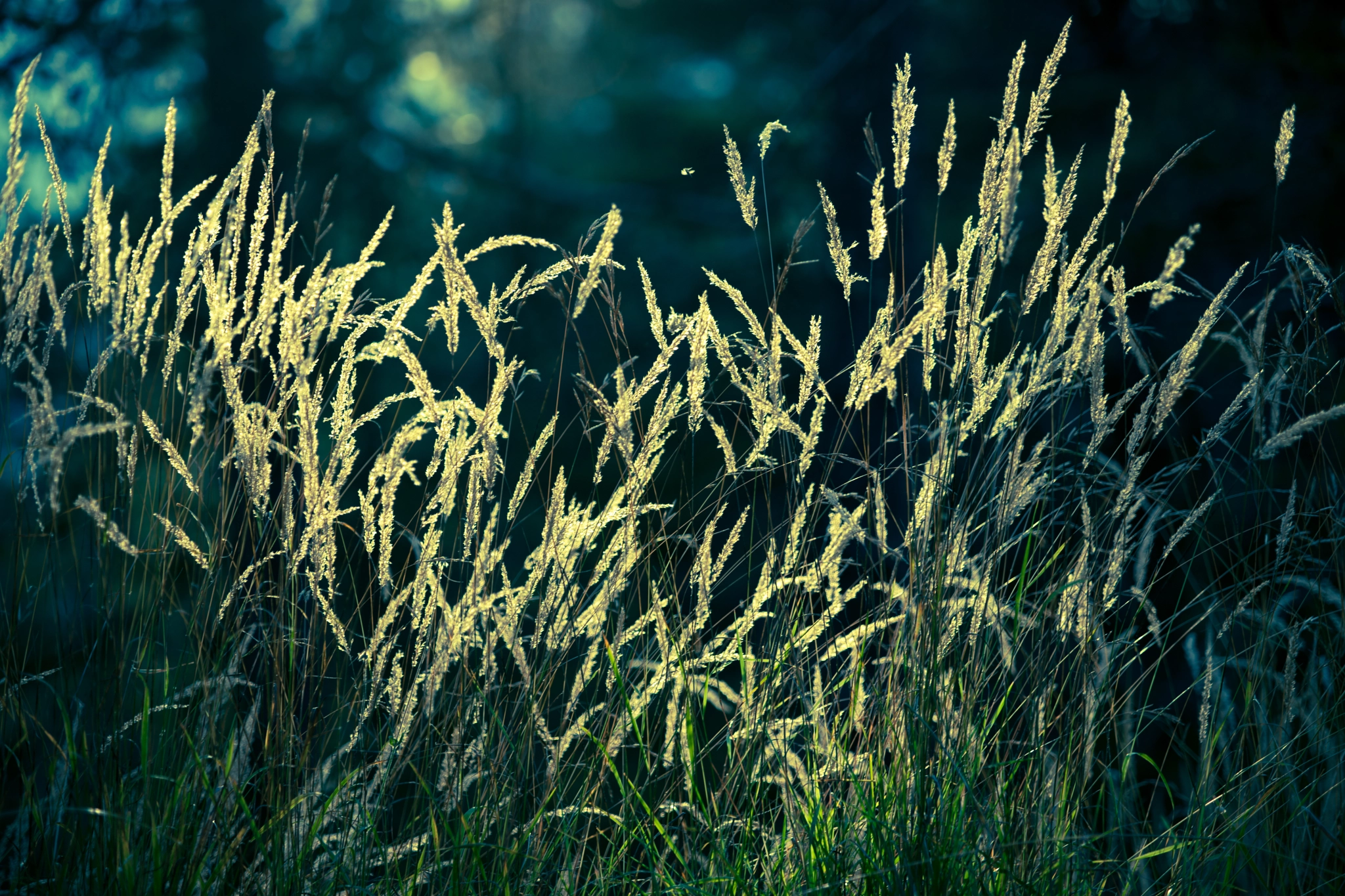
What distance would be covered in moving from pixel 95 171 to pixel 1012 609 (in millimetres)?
1487

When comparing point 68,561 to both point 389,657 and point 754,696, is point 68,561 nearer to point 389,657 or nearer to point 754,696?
point 389,657

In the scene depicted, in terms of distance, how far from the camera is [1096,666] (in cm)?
142

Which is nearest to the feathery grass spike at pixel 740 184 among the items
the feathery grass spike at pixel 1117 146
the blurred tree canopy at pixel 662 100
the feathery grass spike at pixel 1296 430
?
the feathery grass spike at pixel 1117 146

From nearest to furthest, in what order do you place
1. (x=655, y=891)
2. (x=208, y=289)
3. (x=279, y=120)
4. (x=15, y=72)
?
(x=655, y=891)
(x=208, y=289)
(x=15, y=72)
(x=279, y=120)

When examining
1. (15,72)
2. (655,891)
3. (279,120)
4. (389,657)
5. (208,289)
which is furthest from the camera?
(279,120)

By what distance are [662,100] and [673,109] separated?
134 mm

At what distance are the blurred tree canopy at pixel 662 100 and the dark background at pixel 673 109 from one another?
2cm

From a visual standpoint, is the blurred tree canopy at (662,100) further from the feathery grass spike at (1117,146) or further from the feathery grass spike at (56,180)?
the feathery grass spike at (56,180)

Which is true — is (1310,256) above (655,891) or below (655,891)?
above

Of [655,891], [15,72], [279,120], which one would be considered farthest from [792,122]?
[655,891]

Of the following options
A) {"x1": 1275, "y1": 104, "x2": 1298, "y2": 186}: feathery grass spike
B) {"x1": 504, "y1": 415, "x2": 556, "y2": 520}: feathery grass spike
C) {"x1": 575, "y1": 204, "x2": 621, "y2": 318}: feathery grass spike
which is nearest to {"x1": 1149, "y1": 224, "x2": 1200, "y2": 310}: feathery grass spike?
{"x1": 1275, "y1": 104, "x2": 1298, "y2": 186}: feathery grass spike

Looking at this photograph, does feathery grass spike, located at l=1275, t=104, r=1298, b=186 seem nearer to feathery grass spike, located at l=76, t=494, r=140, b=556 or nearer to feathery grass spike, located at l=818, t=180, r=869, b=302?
feathery grass spike, located at l=818, t=180, r=869, b=302

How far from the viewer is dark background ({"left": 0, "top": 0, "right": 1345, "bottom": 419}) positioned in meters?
4.81

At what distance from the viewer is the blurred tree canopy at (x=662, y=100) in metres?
4.82
